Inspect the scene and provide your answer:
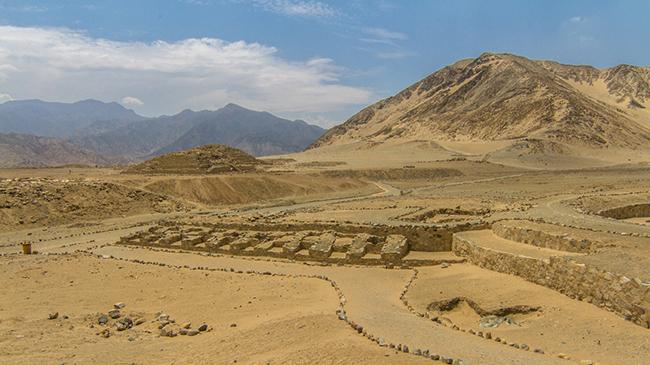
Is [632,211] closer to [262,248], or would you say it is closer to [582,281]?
[582,281]

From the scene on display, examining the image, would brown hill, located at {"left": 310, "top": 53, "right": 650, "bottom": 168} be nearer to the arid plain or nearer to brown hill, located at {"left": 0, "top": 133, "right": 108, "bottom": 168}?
the arid plain

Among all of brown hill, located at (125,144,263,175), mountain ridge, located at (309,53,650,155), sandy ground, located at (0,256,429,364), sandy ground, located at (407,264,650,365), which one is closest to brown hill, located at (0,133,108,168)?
mountain ridge, located at (309,53,650,155)

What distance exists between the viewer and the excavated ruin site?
9.79m

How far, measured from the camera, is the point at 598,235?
56.1 ft

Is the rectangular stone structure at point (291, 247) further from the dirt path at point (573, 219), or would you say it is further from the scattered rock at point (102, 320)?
the scattered rock at point (102, 320)

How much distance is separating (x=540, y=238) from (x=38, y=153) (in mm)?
183469

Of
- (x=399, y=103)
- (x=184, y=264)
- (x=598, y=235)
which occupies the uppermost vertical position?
(x=399, y=103)

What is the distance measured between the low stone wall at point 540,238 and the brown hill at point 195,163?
4627cm

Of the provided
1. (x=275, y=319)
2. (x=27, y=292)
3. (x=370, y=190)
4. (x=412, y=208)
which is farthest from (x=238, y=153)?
(x=275, y=319)

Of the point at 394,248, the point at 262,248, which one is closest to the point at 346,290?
the point at 394,248

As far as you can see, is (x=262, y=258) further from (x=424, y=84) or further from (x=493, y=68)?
(x=424, y=84)

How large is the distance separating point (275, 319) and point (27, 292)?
874 cm

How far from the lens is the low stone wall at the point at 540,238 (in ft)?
52.8

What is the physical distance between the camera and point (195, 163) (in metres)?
63.8
